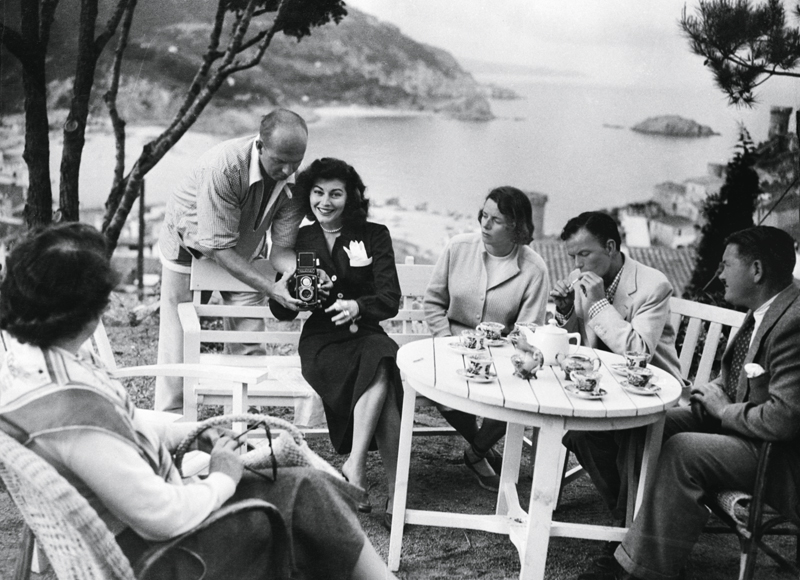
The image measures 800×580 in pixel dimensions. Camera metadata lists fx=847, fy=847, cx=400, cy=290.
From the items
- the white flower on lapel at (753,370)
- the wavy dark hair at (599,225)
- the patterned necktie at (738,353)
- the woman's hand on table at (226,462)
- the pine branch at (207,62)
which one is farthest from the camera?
the pine branch at (207,62)

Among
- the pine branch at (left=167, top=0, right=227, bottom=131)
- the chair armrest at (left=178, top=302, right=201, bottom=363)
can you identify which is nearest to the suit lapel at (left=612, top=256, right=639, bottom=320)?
the chair armrest at (left=178, top=302, right=201, bottom=363)

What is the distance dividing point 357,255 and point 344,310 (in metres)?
0.27

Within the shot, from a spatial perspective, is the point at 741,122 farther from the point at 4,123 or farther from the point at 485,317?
the point at 4,123

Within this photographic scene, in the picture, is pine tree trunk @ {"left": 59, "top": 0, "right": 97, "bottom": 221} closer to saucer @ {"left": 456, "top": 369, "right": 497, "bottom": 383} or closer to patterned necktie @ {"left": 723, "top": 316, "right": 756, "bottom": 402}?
saucer @ {"left": 456, "top": 369, "right": 497, "bottom": 383}

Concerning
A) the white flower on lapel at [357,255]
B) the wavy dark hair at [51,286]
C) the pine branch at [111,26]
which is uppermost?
the pine branch at [111,26]

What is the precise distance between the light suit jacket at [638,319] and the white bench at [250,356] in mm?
862

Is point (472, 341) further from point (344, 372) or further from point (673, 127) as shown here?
point (673, 127)

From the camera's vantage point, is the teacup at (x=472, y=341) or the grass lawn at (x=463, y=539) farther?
the teacup at (x=472, y=341)

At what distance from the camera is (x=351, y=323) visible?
3.51m

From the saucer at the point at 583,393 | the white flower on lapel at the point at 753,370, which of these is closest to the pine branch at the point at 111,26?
the saucer at the point at 583,393

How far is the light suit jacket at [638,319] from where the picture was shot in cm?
332

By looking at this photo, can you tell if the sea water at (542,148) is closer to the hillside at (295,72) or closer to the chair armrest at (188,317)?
the hillside at (295,72)

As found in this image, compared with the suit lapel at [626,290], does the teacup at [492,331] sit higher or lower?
lower

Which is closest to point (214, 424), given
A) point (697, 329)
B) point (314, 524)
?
point (314, 524)
